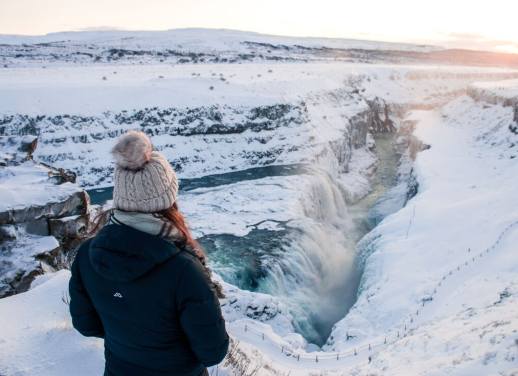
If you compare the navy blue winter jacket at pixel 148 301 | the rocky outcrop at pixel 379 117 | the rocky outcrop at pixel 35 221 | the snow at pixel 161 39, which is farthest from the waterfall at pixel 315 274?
the snow at pixel 161 39

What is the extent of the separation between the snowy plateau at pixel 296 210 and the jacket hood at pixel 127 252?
242 centimetres

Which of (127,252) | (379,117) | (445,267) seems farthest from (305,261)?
(379,117)

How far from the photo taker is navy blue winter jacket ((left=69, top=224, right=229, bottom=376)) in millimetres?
2375

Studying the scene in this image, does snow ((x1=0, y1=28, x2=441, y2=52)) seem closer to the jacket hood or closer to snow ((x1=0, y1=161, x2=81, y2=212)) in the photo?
snow ((x1=0, y1=161, x2=81, y2=212))

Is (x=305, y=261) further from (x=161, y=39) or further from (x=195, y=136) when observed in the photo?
(x=161, y=39)

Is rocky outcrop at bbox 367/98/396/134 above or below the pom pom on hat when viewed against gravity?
below

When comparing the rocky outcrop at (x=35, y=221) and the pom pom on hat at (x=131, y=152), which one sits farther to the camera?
the rocky outcrop at (x=35, y=221)

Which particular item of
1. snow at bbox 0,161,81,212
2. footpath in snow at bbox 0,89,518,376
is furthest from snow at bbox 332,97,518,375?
snow at bbox 0,161,81,212

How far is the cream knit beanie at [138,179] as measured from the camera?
2.52 m

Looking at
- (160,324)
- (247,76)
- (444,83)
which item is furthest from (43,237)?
(444,83)

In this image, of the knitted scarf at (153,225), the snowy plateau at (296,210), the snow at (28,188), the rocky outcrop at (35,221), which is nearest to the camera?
the knitted scarf at (153,225)

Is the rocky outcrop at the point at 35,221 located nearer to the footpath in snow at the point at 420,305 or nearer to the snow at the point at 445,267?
the footpath in snow at the point at 420,305

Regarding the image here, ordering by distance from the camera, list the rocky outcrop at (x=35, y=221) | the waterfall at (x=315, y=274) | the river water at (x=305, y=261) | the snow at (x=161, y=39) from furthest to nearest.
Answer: the snow at (x=161, y=39)
the river water at (x=305, y=261)
the waterfall at (x=315, y=274)
the rocky outcrop at (x=35, y=221)

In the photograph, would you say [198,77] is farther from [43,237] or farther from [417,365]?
[417,365]
